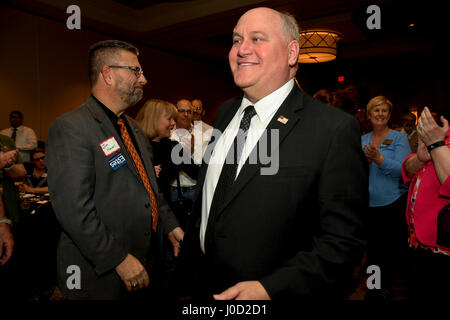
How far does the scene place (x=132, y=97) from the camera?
5.82 ft

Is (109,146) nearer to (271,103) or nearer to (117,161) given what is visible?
(117,161)

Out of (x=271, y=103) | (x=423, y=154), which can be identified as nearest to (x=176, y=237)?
(x=271, y=103)

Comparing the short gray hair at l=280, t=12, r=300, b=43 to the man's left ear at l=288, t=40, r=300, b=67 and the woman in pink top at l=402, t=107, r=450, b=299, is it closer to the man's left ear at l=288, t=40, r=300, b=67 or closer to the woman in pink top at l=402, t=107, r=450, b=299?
the man's left ear at l=288, t=40, r=300, b=67

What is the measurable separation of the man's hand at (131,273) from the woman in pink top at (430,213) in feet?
4.43

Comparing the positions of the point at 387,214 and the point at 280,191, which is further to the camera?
the point at 387,214

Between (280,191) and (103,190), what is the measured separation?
0.89 metres

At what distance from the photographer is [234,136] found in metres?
1.30

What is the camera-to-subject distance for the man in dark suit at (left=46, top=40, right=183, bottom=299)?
1.42 metres

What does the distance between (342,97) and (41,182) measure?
3.82 meters

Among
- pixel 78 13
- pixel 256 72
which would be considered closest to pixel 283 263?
Answer: pixel 256 72

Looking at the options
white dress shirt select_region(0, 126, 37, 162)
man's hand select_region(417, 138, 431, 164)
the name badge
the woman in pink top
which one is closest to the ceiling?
white dress shirt select_region(0, 126, 37, 162)

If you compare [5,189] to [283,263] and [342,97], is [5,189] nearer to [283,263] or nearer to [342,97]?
[283,263]

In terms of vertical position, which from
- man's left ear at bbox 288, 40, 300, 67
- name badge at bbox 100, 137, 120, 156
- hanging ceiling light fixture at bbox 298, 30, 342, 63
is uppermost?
hanging ceiling light fixture at bbox 298, 30, 342, 63

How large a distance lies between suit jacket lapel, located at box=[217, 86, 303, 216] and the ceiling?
481cm
